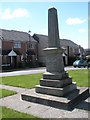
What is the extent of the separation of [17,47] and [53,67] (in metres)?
26.7

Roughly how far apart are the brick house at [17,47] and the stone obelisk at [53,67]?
2361 centimetres

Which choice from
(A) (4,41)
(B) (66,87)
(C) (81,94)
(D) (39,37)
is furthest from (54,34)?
(D) (39,37)

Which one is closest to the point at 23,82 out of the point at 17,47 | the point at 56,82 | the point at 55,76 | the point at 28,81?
the point at 28,81

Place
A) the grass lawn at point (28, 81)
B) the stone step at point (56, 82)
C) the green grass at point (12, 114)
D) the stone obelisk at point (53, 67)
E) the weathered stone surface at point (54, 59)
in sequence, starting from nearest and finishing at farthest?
the green grass at point (12, 114) < the stone step at point (56, 82) < the stone obelisk at point (53, 67) < the weathered stone surface at point (54, 59) < the grass lawn at point (28, 81)

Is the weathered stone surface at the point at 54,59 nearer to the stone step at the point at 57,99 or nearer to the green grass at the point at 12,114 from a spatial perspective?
the stone step at the point at 57,99

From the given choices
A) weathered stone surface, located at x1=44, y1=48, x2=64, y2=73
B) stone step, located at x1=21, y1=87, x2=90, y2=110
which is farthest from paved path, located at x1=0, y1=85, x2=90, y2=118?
weathered stone surface, located at x1=44, y1=48, x2=64, y2=73

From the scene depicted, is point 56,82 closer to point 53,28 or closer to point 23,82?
point 53,28

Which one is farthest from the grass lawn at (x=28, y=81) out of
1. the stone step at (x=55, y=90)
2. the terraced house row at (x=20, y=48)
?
the terraced house row at (x=20, y=48)

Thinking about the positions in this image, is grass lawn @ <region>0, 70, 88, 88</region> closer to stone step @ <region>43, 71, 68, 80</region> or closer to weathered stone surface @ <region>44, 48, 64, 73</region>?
stone step @ <region>43, 71, 68, 80</region>

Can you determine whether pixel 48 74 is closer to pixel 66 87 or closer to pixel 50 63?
pixel 50 63

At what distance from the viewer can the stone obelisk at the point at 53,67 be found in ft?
19.9

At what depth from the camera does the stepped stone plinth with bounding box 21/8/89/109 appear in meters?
5.71

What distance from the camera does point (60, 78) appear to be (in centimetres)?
611

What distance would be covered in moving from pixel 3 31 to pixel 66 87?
1144 inches
